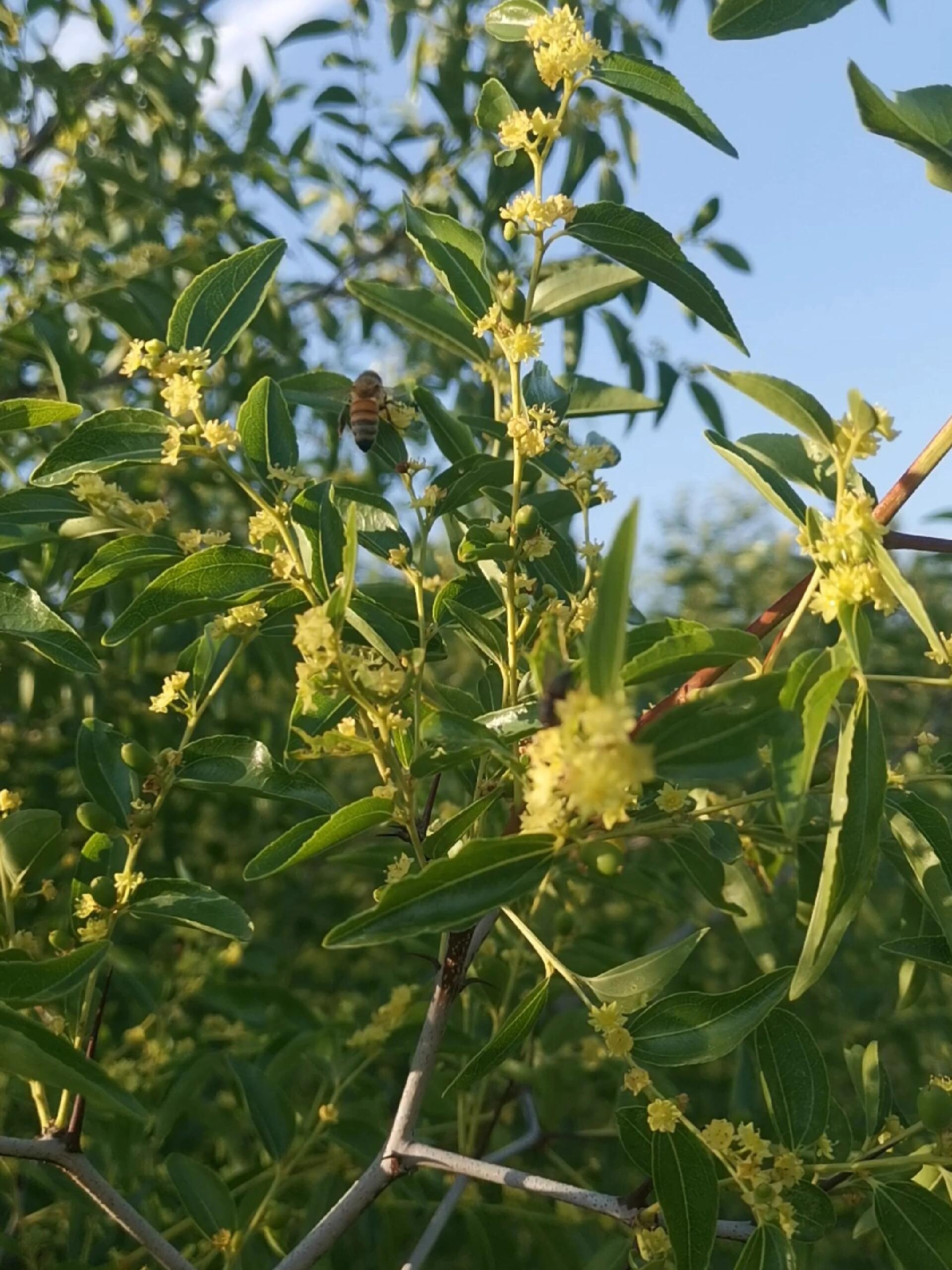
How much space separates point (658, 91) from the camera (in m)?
1.37

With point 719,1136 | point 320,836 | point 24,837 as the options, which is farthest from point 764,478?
point 24,837

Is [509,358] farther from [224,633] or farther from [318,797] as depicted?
[318,797]

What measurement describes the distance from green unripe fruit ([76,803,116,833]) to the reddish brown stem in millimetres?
706

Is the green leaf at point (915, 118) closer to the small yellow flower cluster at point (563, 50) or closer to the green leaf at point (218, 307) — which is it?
the small yellow flower cluster at point (563, 50)

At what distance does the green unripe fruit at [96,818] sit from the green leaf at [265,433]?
0.48 meters

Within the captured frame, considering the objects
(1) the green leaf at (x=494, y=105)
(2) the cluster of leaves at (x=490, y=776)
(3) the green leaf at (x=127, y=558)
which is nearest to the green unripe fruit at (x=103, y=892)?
(2) the cluster of leaves at (x=490, y=776)

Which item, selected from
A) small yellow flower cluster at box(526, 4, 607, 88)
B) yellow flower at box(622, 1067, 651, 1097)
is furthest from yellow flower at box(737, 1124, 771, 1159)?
small yellow flower cluster at box(526, 4, 607, 88)

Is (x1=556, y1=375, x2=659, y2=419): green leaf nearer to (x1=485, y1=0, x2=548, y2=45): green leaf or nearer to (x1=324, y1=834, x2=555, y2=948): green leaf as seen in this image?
(x1=485, y1=0, x2=548, y2=45): green leaf

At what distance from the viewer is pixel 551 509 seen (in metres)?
1.73

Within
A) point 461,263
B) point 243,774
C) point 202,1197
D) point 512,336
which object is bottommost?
point 202,1197

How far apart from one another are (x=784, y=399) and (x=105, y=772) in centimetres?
96

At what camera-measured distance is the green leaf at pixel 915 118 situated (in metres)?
1.09

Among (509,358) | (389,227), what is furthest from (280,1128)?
(389,227)

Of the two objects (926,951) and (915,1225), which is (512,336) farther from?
(915,1225)
